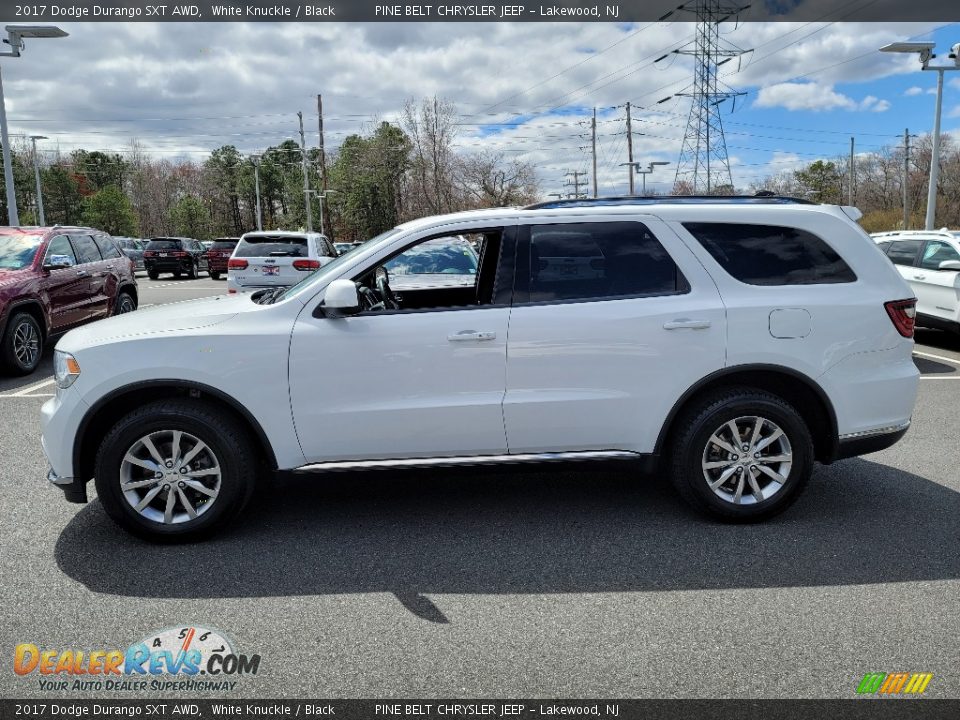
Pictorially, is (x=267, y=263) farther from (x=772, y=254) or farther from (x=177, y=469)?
(x=772, y=254)

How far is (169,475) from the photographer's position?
414cm

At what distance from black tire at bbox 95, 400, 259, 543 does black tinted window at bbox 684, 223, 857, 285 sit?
287 cm

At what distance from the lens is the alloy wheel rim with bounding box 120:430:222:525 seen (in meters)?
→ 4.12

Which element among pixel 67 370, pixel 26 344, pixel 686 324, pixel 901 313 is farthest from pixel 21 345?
pixel 901 313

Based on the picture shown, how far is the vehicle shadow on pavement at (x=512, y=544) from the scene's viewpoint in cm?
374

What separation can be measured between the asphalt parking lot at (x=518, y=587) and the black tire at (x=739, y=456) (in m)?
0.15

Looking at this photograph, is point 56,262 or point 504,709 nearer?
point 504,709

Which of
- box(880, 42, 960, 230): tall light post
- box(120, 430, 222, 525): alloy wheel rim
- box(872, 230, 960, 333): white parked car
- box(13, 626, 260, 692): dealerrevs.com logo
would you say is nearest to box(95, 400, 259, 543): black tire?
box(120, 430, 222, 525): alloy wheel rim

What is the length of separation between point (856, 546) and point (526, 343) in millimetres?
2093

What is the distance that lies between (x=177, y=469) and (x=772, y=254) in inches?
141

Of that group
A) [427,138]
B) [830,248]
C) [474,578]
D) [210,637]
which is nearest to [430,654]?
[474,578]

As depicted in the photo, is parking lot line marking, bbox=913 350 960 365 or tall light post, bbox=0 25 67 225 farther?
tall light post, bbox=0 25 67 225

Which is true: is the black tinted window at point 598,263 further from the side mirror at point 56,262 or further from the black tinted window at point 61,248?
the black tinted window at point 61,248

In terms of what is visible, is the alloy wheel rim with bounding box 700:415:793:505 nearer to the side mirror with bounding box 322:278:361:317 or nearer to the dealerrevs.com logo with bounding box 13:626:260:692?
the side mirror with bounding box 322:278:361:317
